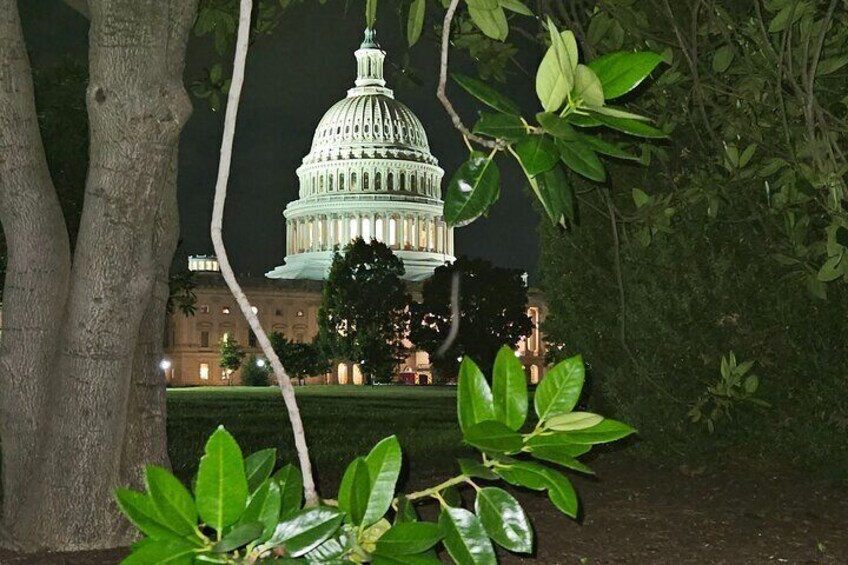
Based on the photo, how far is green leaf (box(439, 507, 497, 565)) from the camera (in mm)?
805

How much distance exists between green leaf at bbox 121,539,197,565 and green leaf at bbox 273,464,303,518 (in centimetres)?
16

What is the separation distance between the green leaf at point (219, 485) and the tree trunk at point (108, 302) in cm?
328

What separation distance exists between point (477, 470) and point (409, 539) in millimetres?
89

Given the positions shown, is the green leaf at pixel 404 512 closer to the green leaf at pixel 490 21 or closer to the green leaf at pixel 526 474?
the green leaf at pixel 526 474

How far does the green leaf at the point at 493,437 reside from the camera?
31.1 inches

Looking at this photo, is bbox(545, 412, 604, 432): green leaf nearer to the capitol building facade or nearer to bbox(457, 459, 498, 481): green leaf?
bbox(457, 459, 498, 481): green leaf

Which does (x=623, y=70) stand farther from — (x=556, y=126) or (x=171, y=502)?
(x=171, y=502)

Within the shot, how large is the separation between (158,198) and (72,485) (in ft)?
4.51

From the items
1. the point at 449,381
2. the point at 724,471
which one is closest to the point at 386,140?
the point at 449,381

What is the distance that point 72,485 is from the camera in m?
4.59

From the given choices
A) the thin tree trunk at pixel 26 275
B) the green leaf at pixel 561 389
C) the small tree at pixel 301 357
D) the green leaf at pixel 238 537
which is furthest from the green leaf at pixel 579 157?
the small tree at pixel 301 357

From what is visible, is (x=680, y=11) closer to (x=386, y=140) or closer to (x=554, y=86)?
(x=554, y=86)

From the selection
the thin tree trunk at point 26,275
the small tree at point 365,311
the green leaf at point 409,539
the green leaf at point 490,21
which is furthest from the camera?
the small tree at point 365,311

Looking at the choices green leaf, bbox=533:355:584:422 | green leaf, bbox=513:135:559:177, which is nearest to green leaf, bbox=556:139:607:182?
green leaf, bbox=513:135:559:177
